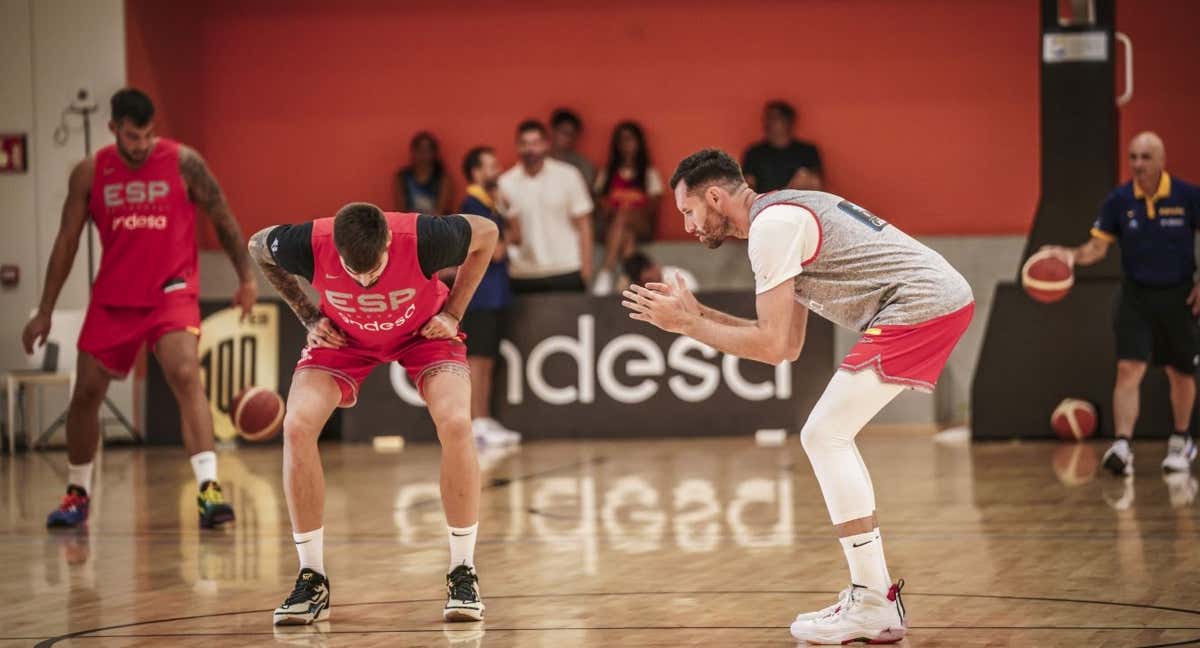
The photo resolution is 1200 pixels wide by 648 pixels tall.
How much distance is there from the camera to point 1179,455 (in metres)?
10.4

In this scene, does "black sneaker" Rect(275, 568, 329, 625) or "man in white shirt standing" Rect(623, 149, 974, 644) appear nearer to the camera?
"man in white shirt standing" Rect(623, 149, 974, 644)

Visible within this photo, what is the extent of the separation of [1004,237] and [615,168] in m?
3.52

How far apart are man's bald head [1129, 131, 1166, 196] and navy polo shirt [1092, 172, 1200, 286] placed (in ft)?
0.17

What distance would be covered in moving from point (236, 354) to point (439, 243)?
26.9 ft

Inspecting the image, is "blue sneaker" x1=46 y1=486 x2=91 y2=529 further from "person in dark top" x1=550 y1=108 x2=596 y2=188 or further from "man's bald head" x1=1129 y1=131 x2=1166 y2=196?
"person in dark top" x1=550 y1=108 x2=596 y2=188

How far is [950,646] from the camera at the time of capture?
5.23m

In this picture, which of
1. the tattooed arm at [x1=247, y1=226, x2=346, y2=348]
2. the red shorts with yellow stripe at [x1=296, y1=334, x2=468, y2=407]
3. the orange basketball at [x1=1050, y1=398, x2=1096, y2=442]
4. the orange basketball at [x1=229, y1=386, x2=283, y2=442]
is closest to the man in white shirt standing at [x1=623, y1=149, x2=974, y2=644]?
the red shorts with yellow stripe at [x1=296, y1=334, x2=468, y2=407]

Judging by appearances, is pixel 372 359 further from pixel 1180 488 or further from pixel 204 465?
pixel 1180 488

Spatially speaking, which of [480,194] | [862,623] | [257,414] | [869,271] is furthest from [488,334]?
[862,623]

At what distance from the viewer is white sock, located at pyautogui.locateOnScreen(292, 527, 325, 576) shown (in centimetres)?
600

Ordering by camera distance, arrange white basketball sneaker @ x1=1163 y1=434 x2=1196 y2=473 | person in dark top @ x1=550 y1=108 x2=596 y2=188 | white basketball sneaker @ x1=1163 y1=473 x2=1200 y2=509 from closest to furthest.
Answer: white basketball sneaker @ x1=1163 y1=473 x2=1200 y2=509
white basketball sneaker @ x1=1163 y1=434 x2=1196 y2=473
person in dark top @ x1=550 y1=108 x2=596 y2=188

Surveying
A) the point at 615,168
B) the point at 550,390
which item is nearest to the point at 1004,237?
the point at 615,168

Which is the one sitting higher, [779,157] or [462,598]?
[779,157]

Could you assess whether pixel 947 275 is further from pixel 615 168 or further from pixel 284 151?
pixel 284 151
